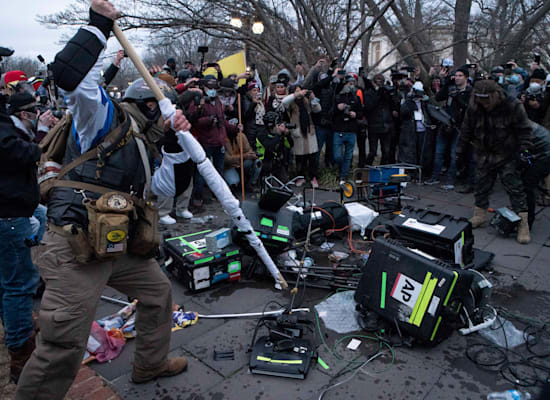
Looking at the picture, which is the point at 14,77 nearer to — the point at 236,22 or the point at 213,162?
the point at 213,162

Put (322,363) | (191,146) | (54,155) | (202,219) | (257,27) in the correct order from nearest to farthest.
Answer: (54,155)
(191,146)
(322,363)
(202,219)
(257,27)

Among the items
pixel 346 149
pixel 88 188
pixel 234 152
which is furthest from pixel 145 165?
pixel 346 149

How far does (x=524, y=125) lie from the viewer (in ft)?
18.6

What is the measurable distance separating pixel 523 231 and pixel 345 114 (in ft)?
13.5

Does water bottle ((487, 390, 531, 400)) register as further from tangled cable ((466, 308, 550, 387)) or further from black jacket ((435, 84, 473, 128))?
black jacket ((435, 84, 473, 128))

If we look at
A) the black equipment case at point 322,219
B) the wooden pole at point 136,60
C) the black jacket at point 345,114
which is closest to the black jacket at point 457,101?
the black jacket at point 345,114

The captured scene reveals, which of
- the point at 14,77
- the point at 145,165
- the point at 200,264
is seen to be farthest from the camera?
the point at 14,77

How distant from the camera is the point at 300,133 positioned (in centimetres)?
856

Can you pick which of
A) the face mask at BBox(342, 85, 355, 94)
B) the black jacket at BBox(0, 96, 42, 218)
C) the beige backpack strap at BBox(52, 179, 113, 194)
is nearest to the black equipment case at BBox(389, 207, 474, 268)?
the beige backpack strap at BBox(52, 179, 113, 194)

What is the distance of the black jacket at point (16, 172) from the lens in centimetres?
271

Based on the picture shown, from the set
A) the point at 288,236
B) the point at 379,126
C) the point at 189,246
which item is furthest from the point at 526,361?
the point at 379,126

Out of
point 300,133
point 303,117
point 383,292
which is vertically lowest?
point 383,292

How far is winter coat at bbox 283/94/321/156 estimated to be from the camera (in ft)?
28.0

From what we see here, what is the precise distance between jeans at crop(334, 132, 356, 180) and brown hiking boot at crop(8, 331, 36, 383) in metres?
6.79
